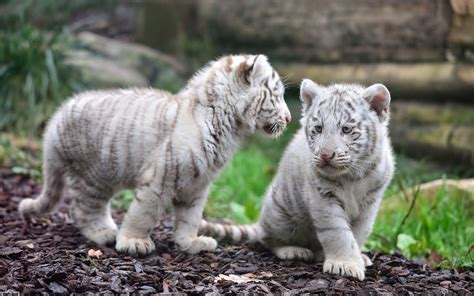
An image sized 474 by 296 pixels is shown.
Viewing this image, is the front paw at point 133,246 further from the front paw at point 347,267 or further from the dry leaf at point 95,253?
the front paw at point 347,267

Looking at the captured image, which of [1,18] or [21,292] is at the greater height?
[1,18]

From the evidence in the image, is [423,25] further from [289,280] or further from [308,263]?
[289,280]

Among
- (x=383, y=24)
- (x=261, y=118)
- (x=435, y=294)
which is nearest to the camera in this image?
(x=435, y=294)

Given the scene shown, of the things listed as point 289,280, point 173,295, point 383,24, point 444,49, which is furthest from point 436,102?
point 173,295

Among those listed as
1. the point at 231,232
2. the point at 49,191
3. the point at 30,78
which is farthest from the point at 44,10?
the point at 231,232

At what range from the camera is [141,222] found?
15.8 ft

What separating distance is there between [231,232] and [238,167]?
10.5 ft

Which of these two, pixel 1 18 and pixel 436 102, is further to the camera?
pixel 1 18

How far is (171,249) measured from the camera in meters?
5.13

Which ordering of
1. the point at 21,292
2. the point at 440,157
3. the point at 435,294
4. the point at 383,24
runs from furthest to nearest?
1. the point at 383,24
2. the point at 440,157
3. the point at 435,294
4. the point at 21,292

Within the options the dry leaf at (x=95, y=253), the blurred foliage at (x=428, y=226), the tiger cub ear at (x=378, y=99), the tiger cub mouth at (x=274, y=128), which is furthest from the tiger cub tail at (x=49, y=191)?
the blurred foliage at (x=428, y=226)

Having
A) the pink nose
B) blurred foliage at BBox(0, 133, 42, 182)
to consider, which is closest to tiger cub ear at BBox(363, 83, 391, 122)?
the pink nose

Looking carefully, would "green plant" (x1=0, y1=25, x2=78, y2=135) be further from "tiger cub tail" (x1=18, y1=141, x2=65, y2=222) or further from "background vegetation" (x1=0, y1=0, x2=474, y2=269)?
"tiger cub tail" (x1=18, y1=141, x2=65, y2=222)

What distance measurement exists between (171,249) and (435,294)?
1938 millimetres
